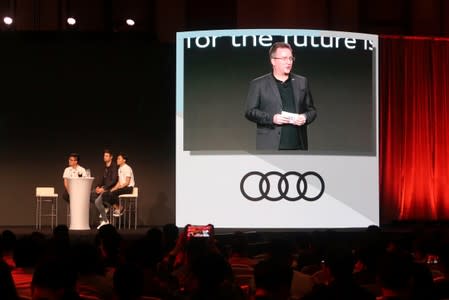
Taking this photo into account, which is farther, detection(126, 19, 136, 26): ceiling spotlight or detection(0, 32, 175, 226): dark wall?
detection(126, 19, 136, 26): ceiling spotlight

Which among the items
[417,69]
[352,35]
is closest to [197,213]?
[352,35]

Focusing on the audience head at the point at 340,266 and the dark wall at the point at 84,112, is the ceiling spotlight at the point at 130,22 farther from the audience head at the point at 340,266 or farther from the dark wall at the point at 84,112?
the audience head at the point at 340,266

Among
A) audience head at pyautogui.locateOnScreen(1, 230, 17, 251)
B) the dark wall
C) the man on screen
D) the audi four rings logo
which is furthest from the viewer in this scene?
the dark wall

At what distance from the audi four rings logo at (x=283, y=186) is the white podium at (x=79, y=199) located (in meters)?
2.41

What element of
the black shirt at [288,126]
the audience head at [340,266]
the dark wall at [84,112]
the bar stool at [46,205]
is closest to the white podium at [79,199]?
the bar stool at [46,205]

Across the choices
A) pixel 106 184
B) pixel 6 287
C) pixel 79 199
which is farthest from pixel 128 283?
pixel 106 184

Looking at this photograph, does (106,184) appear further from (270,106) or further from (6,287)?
(6,287)

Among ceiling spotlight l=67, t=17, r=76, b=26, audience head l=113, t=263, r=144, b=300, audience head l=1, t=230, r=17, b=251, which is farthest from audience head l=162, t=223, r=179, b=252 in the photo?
ceiling spotlight l=67, t=17, r=76, b=26

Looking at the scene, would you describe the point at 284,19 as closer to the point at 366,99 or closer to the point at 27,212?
the point at 366,99

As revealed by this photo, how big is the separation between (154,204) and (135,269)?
34.0 ft

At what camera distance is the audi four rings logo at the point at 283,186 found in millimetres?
11547

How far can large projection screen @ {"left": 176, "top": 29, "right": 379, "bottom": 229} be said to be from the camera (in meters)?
11.6

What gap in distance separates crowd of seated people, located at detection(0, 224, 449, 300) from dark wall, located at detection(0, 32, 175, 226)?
8.06 metres

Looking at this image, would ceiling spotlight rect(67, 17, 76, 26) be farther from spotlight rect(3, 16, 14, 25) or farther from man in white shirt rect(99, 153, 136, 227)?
man in white shirt rect(99, 153, 136, 227)
